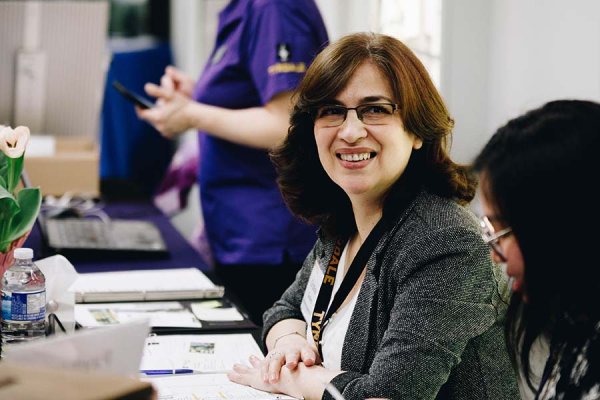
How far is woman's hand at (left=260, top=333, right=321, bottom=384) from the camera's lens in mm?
1294

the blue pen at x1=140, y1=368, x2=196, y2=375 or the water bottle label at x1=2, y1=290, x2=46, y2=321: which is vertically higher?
the water bottle label at x1=2, y1=290, x2=46, y2=321

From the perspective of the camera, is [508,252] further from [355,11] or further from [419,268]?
[355,11]

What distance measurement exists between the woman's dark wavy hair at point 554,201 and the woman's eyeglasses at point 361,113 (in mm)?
339

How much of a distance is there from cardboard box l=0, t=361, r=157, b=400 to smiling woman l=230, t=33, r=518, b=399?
53 centimetres

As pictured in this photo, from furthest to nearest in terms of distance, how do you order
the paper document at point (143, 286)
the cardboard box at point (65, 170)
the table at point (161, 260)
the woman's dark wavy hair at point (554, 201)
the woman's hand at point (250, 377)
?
the cardboard box at point (65, 170) → the table at point (161, 260) → the paper document at point (143, 286) → the woman's hand at point (250, 377) → the woman's dark wavy hair at point (554, 201)

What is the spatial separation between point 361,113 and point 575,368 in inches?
21.5

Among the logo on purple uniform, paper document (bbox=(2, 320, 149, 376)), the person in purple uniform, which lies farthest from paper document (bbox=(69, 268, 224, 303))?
paper document (bbox=(2, 320, 149, 376))

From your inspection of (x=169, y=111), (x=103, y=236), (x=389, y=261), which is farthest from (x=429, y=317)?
(x=103, y=236)

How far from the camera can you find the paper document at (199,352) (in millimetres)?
1359

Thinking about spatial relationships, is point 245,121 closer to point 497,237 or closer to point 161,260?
point 161,260

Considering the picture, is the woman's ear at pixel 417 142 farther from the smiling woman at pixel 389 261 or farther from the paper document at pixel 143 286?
the paper document at pixel 143 286

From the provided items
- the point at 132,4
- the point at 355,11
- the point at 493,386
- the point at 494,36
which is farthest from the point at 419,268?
the point at 132,4

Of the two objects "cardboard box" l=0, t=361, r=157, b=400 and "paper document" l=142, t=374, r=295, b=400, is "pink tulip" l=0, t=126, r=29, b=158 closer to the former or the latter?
"paper document" l=142, t=374, r=295, b=400

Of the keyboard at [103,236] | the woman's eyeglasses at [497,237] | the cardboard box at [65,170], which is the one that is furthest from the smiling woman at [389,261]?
the cardboard box at [65,170]
